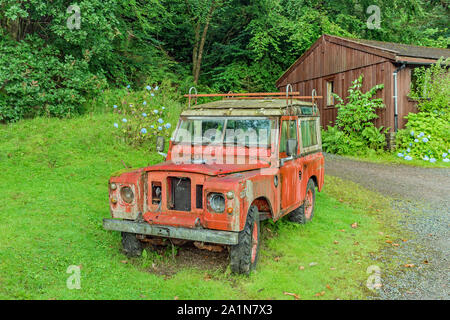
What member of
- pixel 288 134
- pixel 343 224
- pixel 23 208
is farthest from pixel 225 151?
pixel 23 208

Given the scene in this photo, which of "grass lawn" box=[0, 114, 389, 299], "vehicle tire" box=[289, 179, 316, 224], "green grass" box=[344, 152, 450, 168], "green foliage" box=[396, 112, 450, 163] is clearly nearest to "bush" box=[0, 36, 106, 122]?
"grass lawn" box=[0, 114, 389, 299]

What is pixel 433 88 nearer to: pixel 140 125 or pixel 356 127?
pixel 356 127

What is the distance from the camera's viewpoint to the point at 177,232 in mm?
4477

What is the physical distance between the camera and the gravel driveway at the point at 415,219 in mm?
4871

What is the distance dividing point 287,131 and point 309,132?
1382 millimetres

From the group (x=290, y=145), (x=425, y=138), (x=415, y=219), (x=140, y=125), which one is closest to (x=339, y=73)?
(x=425, y=138)

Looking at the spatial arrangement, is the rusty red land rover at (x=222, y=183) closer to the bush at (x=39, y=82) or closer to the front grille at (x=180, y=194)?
the front grille at (x=180, y=194)

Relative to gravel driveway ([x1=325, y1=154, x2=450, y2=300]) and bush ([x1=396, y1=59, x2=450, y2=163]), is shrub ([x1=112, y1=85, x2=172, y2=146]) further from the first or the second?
bush ([x1=396, y1=59, x2=450, y2=163])

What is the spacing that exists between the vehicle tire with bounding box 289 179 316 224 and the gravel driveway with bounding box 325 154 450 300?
5.07 ft

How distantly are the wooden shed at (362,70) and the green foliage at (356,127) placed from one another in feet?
1.04

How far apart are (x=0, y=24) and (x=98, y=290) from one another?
11.7 m

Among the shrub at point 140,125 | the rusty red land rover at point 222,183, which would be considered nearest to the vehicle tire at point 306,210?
the rusty red land rover at point 222,183
